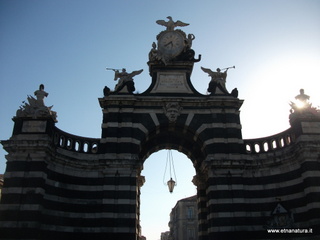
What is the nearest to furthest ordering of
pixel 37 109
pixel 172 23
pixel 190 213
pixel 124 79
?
pixel 37 109
pixel 124 79
pixel 172 23
pixel 190 213

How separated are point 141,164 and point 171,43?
434 inches

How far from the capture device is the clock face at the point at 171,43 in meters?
27.6

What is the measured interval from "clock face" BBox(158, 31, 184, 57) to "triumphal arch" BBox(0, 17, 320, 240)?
1.22 meters

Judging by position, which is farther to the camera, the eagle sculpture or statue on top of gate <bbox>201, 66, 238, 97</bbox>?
the eagle sculpture

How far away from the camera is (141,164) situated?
78.2 ft

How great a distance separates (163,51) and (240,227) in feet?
50.3

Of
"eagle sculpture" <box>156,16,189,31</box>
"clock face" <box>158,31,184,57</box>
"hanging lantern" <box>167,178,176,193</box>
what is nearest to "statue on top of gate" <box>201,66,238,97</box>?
"clock face" <box>158,31,184,57</box>

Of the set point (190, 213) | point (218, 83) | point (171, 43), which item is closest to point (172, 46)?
point (171, 43)

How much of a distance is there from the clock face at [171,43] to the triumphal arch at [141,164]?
1.22 meters

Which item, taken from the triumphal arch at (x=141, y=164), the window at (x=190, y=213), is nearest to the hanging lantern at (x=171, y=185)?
the triumphal arch at (x=141, y=164)

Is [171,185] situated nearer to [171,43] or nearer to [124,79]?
Result: [124,79]

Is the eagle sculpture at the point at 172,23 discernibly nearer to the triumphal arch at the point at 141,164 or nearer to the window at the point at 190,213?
the triumphal arch at the point at 141,164

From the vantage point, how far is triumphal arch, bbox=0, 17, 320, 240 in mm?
20734

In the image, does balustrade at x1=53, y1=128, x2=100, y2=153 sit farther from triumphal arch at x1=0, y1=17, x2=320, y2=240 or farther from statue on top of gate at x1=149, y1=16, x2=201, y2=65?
statue on top of gate at x1=149, y1=16, x2=201, y2=65
